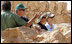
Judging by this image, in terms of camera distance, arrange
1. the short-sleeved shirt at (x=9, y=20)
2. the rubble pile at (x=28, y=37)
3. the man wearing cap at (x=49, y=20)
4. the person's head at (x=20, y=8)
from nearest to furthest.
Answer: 1. the rubble pile at (x=28, y=37)
2. the short-sleeved shirt at (x=9, y=20)
3. the person's head at (x=20, y=8)
4. the man wearing cap at (x=49, y=20)

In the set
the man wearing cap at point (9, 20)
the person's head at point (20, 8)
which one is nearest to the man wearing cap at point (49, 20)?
the person's head at point (20, 8)

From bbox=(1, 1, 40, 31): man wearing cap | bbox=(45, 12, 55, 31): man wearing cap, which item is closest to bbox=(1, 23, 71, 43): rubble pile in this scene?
bbox=(1, 1, 40, 31): man wearing cap

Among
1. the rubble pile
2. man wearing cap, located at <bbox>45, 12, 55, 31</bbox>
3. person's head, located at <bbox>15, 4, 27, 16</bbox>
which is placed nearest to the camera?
the rubble pile

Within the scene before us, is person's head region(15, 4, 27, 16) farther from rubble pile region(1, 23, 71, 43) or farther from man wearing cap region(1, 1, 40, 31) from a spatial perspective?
rubble pile region(1, 23, 71, 43)

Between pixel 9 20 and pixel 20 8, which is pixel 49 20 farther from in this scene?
pixel 9 20

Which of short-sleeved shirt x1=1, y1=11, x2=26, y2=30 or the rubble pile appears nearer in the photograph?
the rubble pile

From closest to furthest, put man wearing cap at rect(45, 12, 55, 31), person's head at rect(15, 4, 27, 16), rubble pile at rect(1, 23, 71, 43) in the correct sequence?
rubble pile at rect(1, 23, 71, 43) → person's head at rect(15, 4, 27, 16) → man wearing cap at rect(45, 12, 55, 31)

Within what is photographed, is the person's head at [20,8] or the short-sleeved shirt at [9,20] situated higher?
the person's head at [20,8]

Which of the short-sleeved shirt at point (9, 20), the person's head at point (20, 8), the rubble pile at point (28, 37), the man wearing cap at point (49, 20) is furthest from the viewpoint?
the man wearing cap at point (49, 20)

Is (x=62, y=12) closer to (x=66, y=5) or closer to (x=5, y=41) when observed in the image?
(x=66, y=5)

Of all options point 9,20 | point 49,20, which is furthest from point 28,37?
point 49,20

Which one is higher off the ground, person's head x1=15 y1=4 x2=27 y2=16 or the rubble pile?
person's head x1=15 y1=4 x2=27 y2=16

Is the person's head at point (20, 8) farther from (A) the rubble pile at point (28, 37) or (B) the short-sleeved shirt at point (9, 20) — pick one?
(A) the rubble pile at point (28, 37)

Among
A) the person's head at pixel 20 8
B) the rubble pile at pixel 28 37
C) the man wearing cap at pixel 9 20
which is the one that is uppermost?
the person's head at pixel 20 8
